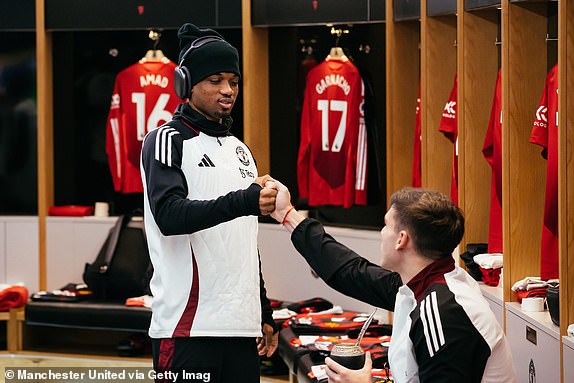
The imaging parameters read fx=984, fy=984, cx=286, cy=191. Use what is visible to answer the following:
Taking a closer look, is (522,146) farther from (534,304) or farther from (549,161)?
(534,304)

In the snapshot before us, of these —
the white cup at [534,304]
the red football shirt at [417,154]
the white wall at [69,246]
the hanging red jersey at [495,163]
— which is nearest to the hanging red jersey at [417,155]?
the red football shirt at [417,154]

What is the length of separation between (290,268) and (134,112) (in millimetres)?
1429

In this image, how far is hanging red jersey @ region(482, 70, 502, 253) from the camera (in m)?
4.15

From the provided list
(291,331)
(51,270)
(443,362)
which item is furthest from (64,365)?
(443,362)

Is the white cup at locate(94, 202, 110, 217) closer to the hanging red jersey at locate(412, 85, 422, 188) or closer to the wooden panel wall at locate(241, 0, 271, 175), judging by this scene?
the wooden panel wall at locate(241, 0, 271, 175)

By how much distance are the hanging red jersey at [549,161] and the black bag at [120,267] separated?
9.07 ft

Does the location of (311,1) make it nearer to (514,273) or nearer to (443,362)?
(514,273)

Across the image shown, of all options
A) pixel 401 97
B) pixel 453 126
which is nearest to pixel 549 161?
pixel 453 126

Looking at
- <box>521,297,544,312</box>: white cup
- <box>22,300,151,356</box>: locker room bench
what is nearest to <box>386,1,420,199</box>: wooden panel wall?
<box>22,300,151,356</box>: locker room bench

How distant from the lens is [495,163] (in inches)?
165

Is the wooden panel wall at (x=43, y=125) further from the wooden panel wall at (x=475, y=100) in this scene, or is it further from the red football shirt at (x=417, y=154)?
the wooden panel wall at (x=475, y=100)

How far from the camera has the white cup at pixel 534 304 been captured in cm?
355

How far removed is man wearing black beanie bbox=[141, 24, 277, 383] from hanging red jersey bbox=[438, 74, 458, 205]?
2.05 meters

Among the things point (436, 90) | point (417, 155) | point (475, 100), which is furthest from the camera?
point (417, 155)
